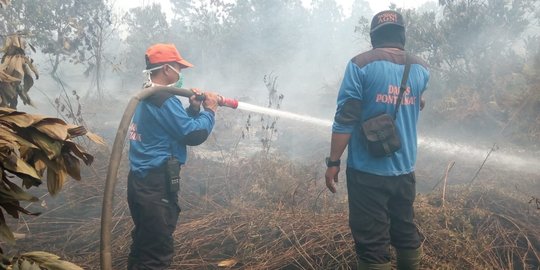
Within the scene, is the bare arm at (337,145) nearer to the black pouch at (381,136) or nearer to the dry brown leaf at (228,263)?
the black pouch at (381,136)

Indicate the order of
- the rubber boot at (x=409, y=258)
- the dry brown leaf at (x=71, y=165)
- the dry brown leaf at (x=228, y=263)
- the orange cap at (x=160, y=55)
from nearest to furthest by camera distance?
the dry brown leaf at (x=71, y=165)
the rubber boot at (x=409, y=258)
the orange cap at (x=160, y=55)
the dry brown leaf at (x=228, y=263)

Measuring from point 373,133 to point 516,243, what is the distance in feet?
7.17

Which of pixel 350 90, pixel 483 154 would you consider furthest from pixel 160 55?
pixel 483 154

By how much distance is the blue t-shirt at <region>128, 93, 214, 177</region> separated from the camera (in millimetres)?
2713

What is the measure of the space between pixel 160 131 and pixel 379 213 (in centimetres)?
170

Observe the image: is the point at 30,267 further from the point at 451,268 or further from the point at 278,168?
the point at 278,168

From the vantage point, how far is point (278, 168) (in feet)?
18.0

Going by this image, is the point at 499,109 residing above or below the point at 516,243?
above

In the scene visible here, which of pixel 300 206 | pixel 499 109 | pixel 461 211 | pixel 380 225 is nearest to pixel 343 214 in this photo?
pixel 300 206

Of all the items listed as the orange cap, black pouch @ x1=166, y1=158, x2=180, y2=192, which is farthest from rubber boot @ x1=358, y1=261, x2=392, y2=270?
the orange cap

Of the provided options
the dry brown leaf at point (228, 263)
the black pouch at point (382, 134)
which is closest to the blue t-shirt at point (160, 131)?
the dry brown leaf at point (228, 263)

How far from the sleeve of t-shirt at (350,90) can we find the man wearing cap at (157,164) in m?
1.06

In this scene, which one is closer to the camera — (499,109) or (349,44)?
(499,109)

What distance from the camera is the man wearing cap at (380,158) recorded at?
7.90 ft
